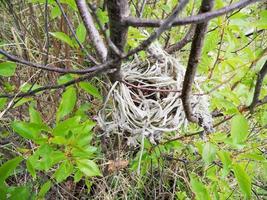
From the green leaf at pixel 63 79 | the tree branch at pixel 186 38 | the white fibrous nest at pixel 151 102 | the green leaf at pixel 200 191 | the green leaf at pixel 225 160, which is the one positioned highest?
the tree branch at pixel 186 38

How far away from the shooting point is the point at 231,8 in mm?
446

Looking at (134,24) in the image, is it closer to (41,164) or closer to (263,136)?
(41,164)

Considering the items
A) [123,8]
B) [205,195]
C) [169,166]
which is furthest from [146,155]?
[123,8]

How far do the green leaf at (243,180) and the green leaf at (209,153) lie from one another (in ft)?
0.20

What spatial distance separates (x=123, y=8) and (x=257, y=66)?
1.04 ft

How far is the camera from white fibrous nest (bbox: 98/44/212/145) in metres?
0.77

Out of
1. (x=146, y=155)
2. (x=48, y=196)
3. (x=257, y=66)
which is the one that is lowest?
(x=48, y=196)

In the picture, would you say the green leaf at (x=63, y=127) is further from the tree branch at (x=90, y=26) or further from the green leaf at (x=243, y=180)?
the green leaf at (x=243, y=180)

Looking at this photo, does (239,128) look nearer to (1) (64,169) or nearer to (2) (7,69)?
(1) (64,169)

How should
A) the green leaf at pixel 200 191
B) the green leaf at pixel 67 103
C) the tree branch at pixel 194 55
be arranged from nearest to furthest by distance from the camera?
1. the tree branch at pixel 194 55
2. the green leaf at pixel 67 103
3. the green leaf at pixel 200 191

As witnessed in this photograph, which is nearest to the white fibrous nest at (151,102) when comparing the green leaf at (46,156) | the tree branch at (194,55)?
the tree branch at (194,55)

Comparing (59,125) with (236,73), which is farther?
(236,73)

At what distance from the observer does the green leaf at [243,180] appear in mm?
793

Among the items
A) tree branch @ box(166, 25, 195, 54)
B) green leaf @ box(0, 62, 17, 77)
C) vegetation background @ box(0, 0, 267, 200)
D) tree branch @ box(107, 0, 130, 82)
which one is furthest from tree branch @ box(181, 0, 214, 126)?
green leaf @ box(0, 62, 17, 77)
